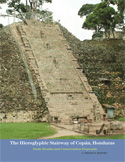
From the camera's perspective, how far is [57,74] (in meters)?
29.2

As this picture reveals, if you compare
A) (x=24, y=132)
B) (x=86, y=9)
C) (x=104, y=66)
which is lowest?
(x=24, y=132)

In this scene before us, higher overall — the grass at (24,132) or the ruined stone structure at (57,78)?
the ruined stone structure at (57,78)

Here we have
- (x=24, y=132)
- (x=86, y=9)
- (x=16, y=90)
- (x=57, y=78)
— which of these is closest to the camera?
(x=24, y=132)

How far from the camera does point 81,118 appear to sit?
24.0 meters

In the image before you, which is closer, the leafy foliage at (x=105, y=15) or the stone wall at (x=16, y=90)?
the stone wall at (x=16, y=90)

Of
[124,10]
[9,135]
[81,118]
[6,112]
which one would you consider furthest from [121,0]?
[9,135]

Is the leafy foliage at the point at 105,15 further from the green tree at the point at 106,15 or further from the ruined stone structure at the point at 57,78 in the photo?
the ruined stone structure at the point at 57,78

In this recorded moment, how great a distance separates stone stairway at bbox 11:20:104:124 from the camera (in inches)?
963

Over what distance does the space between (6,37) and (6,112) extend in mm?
13965

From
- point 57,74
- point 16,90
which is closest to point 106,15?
point 57,74

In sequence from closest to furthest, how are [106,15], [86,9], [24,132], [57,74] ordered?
[24,132] < [57,74] < [106,15] < [86,9]

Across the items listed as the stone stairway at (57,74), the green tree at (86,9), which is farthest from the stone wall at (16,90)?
the green tree at (86,9)

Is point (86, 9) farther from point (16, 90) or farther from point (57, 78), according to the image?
point (16, 90)

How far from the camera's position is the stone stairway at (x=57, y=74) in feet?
80.3
